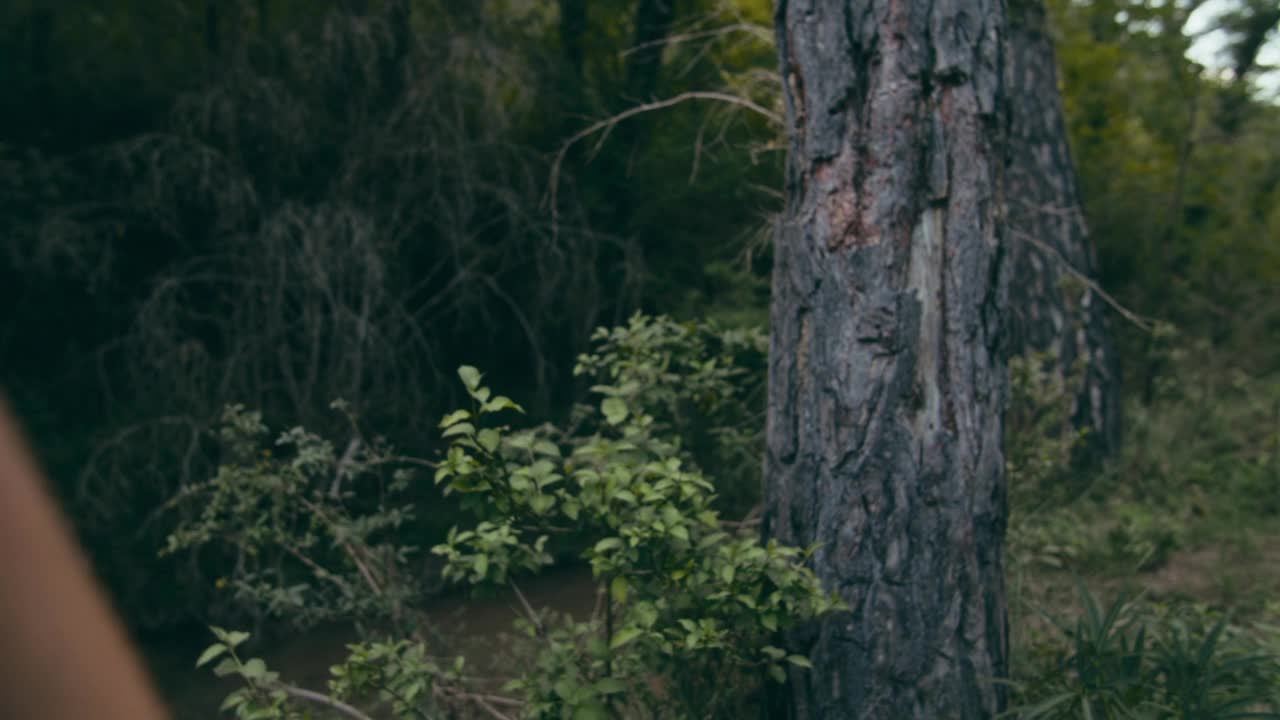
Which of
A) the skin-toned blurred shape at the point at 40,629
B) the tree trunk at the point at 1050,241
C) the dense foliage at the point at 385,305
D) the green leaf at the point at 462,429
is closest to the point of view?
the skin-toned blurred shape at the point at 40,629

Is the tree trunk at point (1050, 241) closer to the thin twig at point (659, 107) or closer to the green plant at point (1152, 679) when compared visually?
the thin twig at point (659, 107)

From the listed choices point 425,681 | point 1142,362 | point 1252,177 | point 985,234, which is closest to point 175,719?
point 425,681

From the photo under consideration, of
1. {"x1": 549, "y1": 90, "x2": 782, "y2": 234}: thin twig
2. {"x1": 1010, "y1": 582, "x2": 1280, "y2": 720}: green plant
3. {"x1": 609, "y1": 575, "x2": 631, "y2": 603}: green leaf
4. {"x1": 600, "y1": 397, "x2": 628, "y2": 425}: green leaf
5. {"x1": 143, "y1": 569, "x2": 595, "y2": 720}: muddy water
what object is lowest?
{"x1": 143, "y1": 569, "x2": 595, "y2": 720}: muddy water

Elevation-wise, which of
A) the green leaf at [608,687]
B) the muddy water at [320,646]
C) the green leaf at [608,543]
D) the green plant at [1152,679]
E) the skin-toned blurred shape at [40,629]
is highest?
the skin-toned blurred shape at [40,629]

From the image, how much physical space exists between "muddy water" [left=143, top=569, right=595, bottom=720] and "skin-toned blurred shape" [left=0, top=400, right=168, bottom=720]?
15.4ft

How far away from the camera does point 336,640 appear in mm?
6684

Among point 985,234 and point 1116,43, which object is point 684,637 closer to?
point 985,234

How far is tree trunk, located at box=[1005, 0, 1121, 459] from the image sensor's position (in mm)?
7699

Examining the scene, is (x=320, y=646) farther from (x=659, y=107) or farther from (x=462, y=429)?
(x=462, y=429)

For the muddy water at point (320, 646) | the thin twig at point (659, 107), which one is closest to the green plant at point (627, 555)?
the thin twig at point (659, 107)

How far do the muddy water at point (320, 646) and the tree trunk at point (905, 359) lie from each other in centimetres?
286

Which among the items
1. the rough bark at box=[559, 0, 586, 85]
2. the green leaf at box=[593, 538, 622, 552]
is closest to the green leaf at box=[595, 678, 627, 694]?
the green leaf at box=[593, 538, 622, 552]

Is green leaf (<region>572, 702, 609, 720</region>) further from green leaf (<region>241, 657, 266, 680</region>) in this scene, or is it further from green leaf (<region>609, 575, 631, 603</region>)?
green leaf (<region>241, 657, 266, 680</region>)

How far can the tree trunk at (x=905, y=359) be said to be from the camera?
10.6ft
